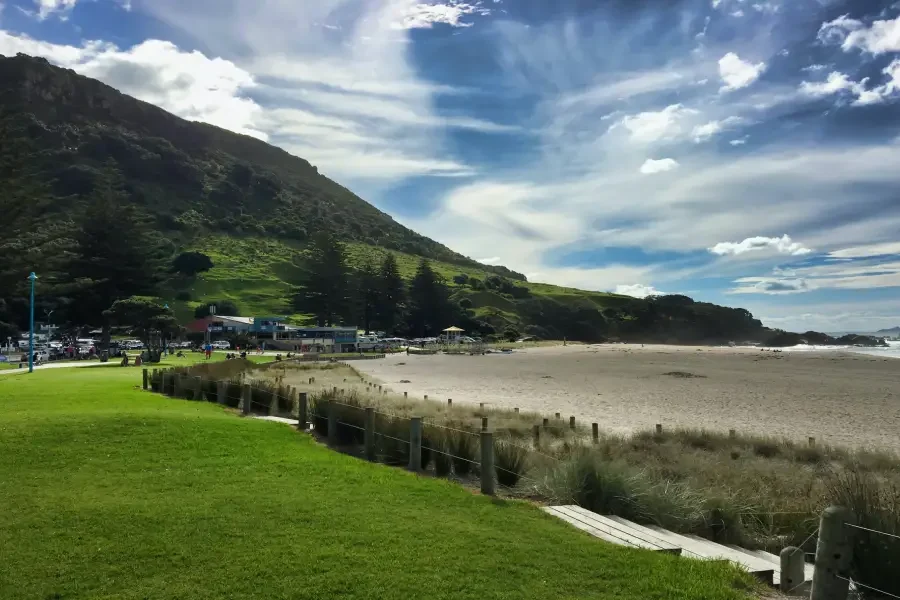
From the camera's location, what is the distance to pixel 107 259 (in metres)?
48.9

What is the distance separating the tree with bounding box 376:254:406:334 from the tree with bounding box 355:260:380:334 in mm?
669

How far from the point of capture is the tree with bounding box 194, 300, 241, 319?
273 ft

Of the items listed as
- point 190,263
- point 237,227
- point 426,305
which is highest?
point 237,227

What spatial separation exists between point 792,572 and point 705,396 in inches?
920

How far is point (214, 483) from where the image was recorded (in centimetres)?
703

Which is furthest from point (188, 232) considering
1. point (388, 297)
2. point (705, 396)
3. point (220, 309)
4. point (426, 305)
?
point (705, 396)

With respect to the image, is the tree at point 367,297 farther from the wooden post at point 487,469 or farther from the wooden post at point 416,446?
the wooden post at point 487,469

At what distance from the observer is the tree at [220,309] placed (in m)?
83.3

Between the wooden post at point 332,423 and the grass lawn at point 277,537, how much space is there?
2.50 metres

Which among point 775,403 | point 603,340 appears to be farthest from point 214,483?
point 603,340

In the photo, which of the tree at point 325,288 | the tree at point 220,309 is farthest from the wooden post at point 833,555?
the tree at point 325,288

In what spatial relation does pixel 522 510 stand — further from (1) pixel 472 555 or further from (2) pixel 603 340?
(2) pixel 603 340

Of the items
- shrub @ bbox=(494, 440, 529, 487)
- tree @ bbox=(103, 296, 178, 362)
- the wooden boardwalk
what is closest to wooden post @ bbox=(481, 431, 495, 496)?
the wooden boardwalk

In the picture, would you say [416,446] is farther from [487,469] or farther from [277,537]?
[277,537]
